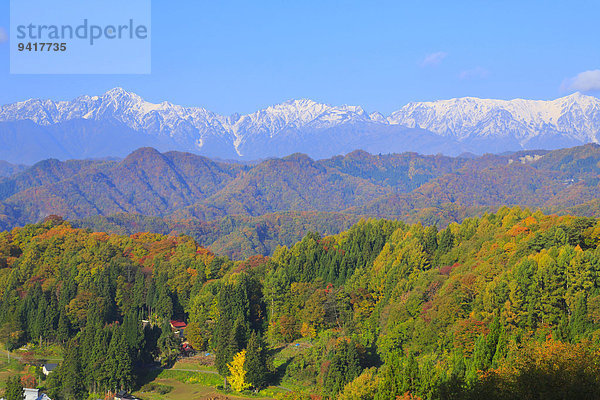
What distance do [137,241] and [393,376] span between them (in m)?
69.7

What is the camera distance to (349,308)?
64750 mm

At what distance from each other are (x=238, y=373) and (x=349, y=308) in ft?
51.6

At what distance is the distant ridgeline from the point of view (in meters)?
36.3

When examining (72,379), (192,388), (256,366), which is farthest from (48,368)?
(256,366)

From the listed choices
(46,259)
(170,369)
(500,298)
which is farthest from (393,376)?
(46,259)

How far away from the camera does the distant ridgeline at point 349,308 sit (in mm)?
36281

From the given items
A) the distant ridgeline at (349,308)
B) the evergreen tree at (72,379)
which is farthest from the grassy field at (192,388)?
the evergreen tree at (72,379)

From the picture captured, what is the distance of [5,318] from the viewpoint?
71250mm

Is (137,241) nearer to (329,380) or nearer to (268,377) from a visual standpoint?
(268,377)

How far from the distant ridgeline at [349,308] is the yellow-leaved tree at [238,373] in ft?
0.93

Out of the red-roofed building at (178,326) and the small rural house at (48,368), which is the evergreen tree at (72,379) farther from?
the red-roofed building at (178,326)

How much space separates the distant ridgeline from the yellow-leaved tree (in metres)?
0.28

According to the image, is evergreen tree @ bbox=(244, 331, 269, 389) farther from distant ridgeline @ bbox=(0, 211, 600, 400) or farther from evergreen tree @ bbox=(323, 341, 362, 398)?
evergreen tree @ bbox=(323, 341, 362, 398)

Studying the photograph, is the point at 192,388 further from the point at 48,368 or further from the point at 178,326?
the point at 178,326
